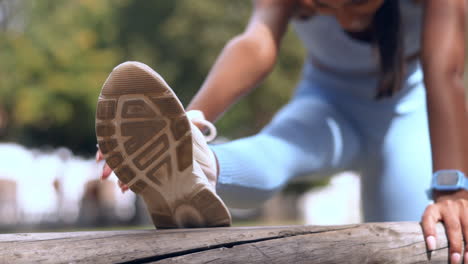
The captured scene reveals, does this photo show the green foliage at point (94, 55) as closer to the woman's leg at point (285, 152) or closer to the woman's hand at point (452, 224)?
the woman's leg at point (285, 152)

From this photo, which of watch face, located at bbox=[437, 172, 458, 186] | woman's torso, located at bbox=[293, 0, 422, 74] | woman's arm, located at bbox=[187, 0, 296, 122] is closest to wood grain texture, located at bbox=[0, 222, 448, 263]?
watch face, located at bbox=[437, 172, 458, 186]

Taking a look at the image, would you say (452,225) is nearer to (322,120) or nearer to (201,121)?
(201,121)

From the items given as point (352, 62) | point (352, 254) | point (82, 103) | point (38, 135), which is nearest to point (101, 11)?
point (82, 103)

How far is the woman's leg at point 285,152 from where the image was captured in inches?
67.3

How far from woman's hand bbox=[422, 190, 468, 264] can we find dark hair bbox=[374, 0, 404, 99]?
2.10 ft

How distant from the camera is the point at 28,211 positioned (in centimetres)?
1914

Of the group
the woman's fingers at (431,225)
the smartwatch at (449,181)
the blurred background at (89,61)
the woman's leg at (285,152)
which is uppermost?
the blurred background at (89,61)

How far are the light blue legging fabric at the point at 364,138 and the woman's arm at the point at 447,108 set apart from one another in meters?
0.47

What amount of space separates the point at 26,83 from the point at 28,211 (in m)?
6.18

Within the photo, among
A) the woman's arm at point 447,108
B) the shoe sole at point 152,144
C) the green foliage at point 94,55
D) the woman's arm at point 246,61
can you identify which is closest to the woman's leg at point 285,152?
the woman's arm at point 246,61

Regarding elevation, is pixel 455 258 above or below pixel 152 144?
below

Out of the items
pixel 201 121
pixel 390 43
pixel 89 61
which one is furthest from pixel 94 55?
pixel 201 121

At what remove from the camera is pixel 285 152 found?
6.53ft

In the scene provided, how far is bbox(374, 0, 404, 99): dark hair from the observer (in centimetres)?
204
